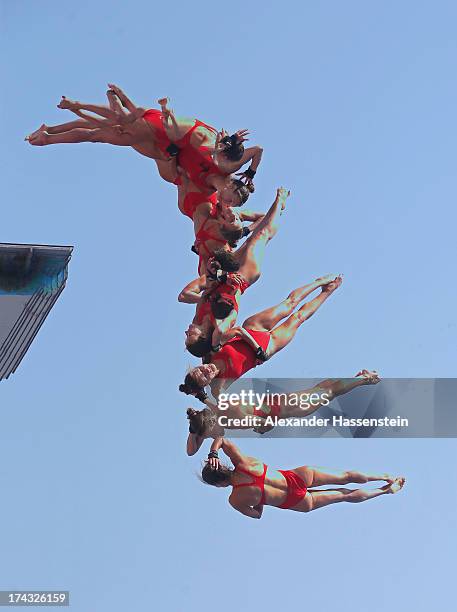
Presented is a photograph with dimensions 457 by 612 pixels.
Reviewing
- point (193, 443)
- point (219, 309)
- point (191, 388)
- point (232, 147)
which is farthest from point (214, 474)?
point (232, 147)

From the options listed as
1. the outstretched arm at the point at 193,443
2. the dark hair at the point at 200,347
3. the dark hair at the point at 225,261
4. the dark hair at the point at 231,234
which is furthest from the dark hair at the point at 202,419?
the dark hair at the point at 231,234

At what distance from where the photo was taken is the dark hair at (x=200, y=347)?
103 feet

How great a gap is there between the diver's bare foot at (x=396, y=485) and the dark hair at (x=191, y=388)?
3226 mm

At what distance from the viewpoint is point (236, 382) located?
31.8m

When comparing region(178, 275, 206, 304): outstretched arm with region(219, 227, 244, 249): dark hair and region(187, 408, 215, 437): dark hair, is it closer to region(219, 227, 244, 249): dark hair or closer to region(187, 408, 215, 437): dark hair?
region(219, 227, 244, 249): dark hair

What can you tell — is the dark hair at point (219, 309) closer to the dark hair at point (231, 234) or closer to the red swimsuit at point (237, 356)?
the red swimsuit at point (237, 356)

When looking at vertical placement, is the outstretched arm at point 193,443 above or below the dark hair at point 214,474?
above

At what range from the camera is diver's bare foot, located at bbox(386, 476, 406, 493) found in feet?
108

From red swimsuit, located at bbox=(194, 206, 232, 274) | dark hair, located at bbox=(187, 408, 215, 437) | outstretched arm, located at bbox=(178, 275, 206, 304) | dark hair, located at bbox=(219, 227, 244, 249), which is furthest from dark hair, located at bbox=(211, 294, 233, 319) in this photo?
dark hair, located at bbox=(187, 408, 215, 437)

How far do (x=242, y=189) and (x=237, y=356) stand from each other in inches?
88.5

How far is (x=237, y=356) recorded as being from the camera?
104ft

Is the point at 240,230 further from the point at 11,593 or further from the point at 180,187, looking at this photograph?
the point at 11,593

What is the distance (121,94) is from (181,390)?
13.6 ft

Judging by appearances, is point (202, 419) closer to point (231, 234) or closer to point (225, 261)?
point (225, 261)
